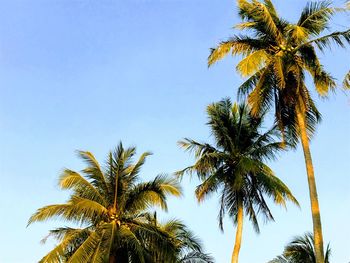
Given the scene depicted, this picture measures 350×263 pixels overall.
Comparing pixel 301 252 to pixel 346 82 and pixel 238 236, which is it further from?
pixel 346 82

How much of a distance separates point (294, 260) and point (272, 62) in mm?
14138

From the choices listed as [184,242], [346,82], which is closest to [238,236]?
[184,242]

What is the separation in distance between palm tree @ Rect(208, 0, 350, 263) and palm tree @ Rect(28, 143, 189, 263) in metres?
5.83

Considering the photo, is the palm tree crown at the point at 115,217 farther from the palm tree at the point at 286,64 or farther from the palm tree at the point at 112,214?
the palm tree at the point at 286,64

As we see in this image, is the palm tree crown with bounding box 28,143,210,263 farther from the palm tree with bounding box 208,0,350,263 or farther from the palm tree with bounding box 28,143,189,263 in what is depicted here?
the palm tree with bounding box 208,0,350,263

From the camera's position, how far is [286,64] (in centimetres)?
2059

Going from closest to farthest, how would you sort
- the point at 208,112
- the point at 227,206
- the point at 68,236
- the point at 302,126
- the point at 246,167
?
the point at 302,126, the point at 68,236, the point at 246,167, the point at 227,206, the point at 208,112

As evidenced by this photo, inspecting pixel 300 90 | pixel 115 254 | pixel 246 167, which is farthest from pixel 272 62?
pixel 115 254

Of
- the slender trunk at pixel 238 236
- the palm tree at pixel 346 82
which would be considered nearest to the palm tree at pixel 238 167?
the slender trunk at pixel 238 236

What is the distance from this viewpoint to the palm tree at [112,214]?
21188 millimetres

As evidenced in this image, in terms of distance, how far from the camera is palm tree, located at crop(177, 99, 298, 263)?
955 inches

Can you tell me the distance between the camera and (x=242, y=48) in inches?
862

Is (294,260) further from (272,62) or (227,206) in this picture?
(272,62)

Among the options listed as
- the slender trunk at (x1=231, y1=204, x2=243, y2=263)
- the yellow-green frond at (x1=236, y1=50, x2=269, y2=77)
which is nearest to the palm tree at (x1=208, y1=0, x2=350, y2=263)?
the yellow-green frond at (x1=236, y1=50, x2=269, y2=77)
